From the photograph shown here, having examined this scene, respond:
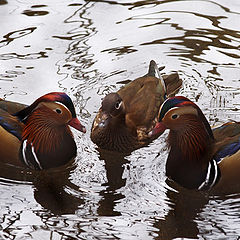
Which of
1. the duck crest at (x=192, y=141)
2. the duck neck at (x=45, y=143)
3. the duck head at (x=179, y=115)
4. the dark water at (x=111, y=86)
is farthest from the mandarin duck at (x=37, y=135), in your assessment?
the duck crest at (x=192, y=141)

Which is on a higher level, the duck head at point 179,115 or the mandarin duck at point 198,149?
the duck head at point 179,115

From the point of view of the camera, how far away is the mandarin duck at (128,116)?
6.03 m

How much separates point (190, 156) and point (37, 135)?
1.36 m

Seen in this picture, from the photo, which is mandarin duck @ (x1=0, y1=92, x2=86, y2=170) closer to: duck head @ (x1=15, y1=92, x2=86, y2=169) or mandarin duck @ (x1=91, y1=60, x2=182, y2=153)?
duck head @ (x1=15, y1=92, x2=86, y2=169)

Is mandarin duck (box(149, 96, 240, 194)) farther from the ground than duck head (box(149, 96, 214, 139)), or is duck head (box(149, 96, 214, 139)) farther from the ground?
duck head (box(149, 96, 214, 139))

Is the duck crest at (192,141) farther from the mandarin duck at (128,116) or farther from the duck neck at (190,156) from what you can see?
the mandarin duck at (128,116)

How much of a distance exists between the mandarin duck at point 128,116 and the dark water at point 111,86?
136 mm

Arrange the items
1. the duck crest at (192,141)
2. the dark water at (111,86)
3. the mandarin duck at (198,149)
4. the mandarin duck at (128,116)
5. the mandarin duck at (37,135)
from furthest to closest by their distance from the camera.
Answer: the mandarin duck at (128,116), the mandarin duck at (37,135), the duck crest at (192,141), the mandarin duck at (198,149), the dark water at (111,86)

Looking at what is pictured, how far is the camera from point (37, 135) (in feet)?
18.9

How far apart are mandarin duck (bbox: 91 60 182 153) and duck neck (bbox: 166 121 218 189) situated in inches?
27.8

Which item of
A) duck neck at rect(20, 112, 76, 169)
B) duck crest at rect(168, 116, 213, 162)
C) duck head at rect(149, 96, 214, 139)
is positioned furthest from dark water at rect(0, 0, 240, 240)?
duck head at rect(149, 96, 214, 139)

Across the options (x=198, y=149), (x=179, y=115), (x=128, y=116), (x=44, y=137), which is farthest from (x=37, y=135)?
(x=198, y=149)

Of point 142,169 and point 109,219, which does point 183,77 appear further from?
point 109,219

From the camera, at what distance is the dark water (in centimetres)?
502
